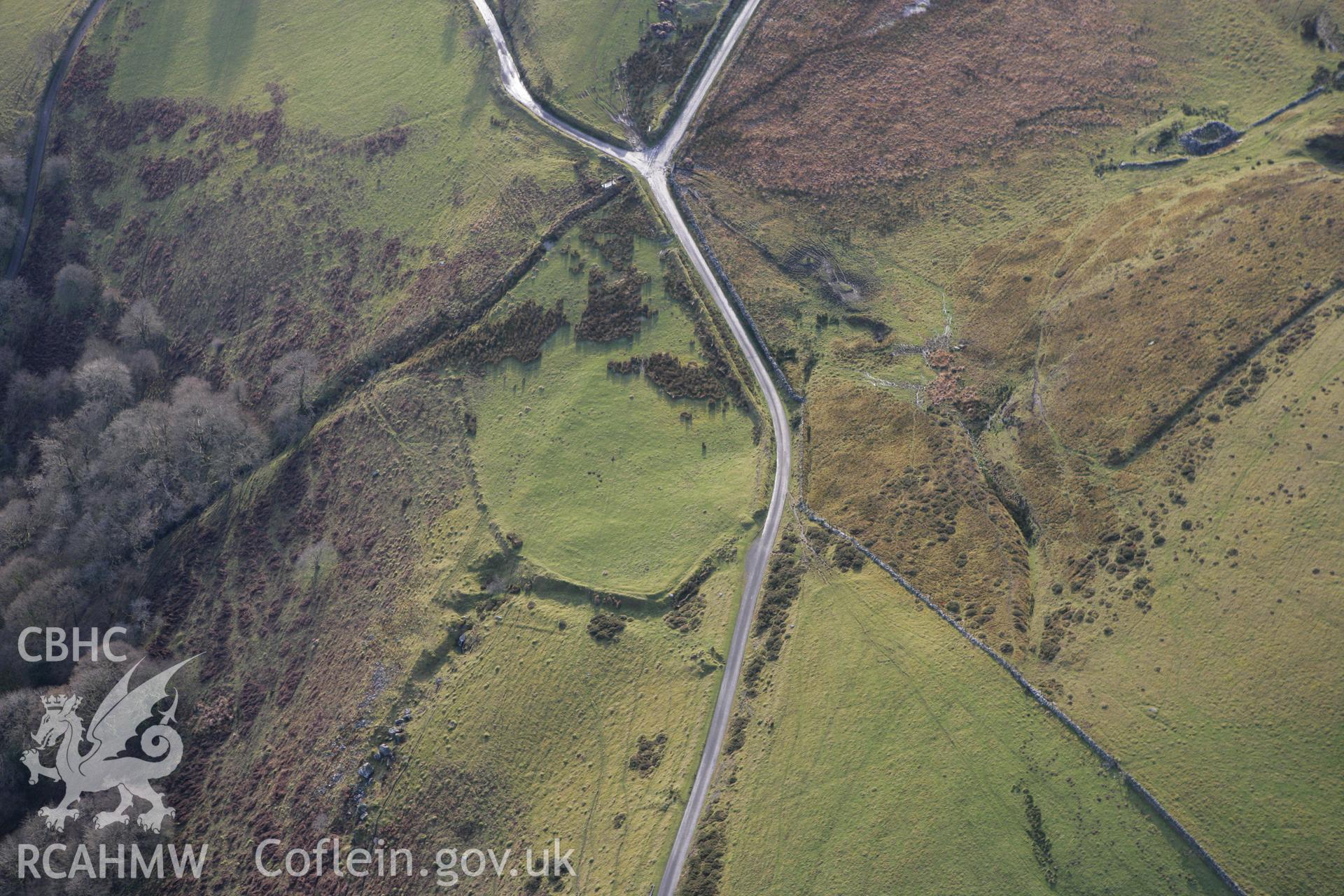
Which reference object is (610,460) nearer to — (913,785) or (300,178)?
(913,785)

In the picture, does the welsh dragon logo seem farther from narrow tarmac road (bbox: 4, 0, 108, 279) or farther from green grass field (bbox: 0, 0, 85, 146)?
green grass field (bbox: 0, 0, 85, 146)

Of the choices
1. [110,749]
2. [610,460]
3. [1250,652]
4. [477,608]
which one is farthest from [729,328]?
[110,749]

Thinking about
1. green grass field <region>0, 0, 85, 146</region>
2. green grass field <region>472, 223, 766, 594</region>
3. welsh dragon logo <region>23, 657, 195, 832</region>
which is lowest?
welsh dragon logo <region>23, 657, 195, 832</region>

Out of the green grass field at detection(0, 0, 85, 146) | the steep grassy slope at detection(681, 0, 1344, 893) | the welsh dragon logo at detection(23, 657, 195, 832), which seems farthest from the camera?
the green grass field at detection(0, 0, 85, 146)

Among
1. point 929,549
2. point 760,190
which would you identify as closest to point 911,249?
point 760,190

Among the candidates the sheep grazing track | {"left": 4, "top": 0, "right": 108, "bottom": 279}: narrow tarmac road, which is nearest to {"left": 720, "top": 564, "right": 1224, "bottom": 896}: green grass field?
the sheep grazing track
